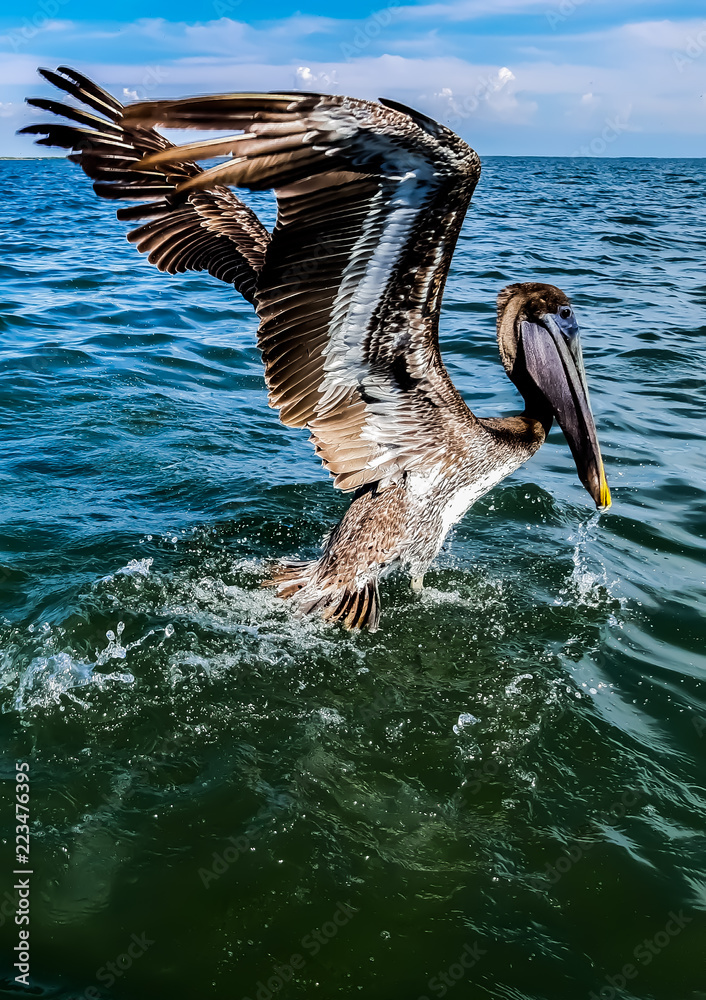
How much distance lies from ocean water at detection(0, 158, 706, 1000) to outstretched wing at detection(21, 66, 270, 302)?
74.0 inches

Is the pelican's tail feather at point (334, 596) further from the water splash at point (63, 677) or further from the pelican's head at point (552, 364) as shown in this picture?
the pelican's head at point (552, 364)

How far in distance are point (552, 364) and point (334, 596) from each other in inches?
77.9

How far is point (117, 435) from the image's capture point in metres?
7.45

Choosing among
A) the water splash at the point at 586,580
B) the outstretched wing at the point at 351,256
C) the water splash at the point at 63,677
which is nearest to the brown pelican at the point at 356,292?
the outstretched wing at the point at 351,256

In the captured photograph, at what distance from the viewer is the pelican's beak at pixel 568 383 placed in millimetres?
4797

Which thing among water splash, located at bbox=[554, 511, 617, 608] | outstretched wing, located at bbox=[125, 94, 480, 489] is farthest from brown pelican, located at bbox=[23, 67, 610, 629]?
water splash, located at bbox=[554, 511, 617, 608]

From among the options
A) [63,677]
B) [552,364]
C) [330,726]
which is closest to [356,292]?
[552,364]

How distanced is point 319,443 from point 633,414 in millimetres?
4591

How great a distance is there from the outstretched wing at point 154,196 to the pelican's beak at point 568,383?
2091 millimetres

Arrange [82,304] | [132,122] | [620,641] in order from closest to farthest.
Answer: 1. [132,122]
2. [620,641]
3. [82,304]

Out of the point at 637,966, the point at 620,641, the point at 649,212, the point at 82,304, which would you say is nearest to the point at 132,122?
the point at 637,966

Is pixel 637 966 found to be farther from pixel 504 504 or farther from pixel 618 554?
pixel 504 504

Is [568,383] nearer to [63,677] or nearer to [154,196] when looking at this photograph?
[154,196]

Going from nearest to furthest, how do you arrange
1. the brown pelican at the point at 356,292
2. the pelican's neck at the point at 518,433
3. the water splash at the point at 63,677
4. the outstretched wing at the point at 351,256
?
the outstretched wing at the point at 351,256 < the brown pelican at the point at 356,292 < the water splash at the point at 63,677 < the pelican's neck at the point at 518,433
